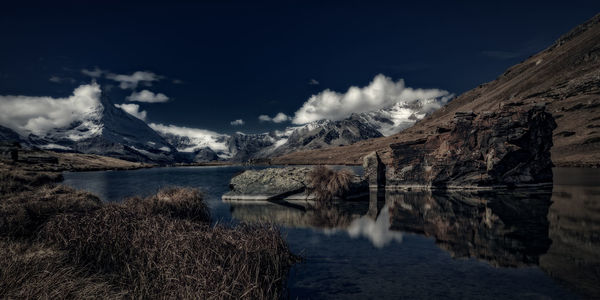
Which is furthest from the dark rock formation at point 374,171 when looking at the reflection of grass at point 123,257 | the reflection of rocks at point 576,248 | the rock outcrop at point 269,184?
the reflection of grass at point 123,257

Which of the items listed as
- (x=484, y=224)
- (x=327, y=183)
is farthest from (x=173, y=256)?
(x=327, y=183)

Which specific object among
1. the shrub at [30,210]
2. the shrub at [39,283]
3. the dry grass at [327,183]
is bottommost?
the shrub at [39,283]

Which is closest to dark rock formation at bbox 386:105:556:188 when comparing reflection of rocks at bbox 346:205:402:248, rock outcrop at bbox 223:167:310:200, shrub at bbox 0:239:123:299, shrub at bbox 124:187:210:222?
rock outcrop at bbox 223:167:310:200

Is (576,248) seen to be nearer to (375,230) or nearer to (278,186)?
(375,230)

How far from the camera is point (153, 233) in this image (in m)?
12.2

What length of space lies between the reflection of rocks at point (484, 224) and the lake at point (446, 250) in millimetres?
50

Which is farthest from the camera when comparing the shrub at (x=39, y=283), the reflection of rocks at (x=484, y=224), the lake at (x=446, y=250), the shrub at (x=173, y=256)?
the reflection of rocks at (x=484, y=224)

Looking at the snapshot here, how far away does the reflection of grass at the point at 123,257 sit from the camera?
23.2ft

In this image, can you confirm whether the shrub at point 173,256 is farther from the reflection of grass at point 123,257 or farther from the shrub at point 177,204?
the shrub at point 177,204

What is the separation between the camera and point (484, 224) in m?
18.3

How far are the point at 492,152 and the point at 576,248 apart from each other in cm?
2538

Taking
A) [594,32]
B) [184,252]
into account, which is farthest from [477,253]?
[594,32]

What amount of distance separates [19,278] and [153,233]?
5455 mm

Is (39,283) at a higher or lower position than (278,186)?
lower
